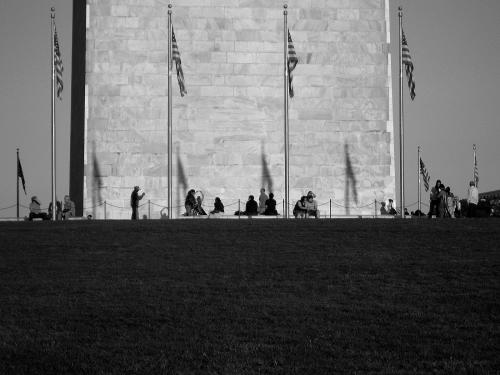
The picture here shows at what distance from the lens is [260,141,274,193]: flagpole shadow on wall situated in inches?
1555

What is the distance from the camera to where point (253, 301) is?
15.7 metres

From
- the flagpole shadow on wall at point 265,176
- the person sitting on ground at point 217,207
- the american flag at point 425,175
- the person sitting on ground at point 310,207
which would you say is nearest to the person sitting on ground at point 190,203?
the person sitting on ground at point 217,207

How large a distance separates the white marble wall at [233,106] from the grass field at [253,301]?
14.9 meters

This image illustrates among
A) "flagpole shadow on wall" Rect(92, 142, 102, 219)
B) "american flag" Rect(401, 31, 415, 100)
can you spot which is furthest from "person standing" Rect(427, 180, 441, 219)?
"flagpole shadow on wall" Rect(92, 142, 102, 219)

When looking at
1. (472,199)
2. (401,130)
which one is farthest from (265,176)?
(472,199)

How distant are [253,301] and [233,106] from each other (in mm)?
24433

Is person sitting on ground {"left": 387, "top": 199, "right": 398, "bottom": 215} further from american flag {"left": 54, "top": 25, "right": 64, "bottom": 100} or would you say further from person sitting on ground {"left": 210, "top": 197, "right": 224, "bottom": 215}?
american flag {"left": 54, "top": 25, "right": 64, "bottom": 100}

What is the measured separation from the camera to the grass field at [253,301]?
1249cm

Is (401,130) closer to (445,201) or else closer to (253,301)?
(445,201)

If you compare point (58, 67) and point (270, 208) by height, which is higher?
point (58, 67)

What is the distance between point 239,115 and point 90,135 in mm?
5739

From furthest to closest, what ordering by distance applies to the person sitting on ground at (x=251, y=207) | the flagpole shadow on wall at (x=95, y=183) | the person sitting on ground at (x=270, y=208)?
the flagpole shadow on wall at (x=95, y=183) < the person sitting on ground at (x=270, y=208) < the person sitting on ground at (x=251, y=207)

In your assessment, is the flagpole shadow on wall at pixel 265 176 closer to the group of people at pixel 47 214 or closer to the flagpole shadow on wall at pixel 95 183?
the flagpole shadow on wall at pixel 95 183

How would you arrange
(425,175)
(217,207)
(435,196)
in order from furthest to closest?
(425,175) → (217,207) → (435,196)
